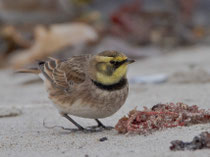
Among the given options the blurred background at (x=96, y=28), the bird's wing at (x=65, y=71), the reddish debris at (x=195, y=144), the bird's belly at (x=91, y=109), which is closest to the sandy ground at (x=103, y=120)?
the reddish debris at (x=195, y=144)

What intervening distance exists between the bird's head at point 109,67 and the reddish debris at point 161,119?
1.89ft

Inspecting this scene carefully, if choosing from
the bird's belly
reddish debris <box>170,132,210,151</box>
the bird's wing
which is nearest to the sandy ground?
reddish debris <box>170,132,210,151</box>

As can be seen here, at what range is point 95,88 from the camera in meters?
5.17

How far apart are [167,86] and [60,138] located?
252 centimetres

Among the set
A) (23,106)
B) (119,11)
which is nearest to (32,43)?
(119,11)

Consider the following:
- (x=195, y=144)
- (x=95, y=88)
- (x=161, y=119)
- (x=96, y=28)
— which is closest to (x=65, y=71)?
(x=95, y=88)

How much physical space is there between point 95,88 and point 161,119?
0.89 metres

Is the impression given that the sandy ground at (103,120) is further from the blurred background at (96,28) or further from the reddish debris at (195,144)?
the blurred background at (96,28)

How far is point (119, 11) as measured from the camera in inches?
472

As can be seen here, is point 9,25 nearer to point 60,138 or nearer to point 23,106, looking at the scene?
point 23,106

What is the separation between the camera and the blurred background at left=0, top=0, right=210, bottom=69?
33.1 feet

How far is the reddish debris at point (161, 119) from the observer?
4.49 m

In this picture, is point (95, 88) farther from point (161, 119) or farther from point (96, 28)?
point (96, 28)

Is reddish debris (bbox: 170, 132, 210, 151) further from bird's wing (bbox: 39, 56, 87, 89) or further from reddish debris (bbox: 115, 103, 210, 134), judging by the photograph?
bird's wing (bbox: 39, 56, 87, 89)
